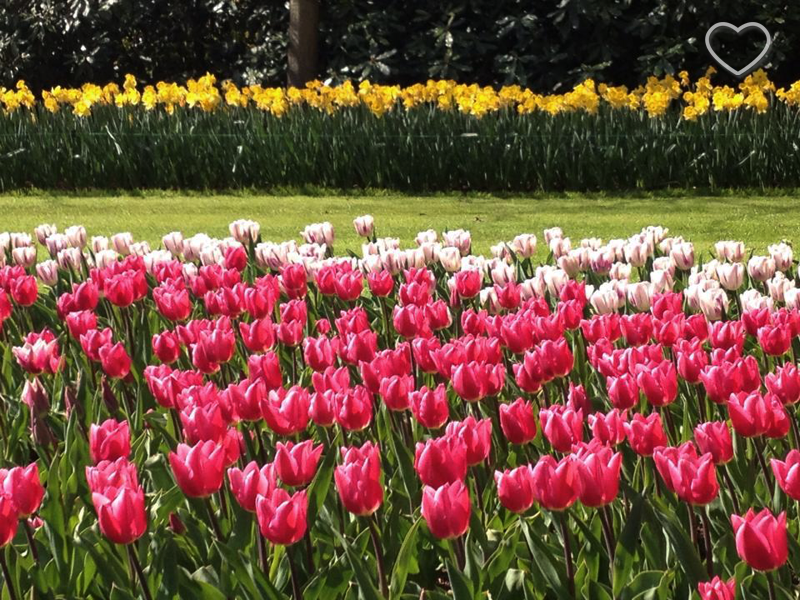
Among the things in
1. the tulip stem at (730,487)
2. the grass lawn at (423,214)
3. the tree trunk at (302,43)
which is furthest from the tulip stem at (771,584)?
the tree trunk at (302,43)

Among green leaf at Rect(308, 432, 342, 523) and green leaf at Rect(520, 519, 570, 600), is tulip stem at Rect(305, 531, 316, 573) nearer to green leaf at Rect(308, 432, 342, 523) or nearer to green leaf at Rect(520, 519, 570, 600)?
green leaf at Rect(308, 432, 342, 523)

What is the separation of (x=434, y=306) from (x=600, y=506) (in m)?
1.47

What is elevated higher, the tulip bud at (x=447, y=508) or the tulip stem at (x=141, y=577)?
the tulip bud at (x=447, y=508)

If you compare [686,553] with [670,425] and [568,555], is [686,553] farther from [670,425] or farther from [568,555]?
[670,425]

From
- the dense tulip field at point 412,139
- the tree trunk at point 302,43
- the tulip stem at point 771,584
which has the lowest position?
the tulip stem at point 771,584

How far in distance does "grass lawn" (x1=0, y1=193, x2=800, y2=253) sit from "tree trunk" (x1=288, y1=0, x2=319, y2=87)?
366 cm

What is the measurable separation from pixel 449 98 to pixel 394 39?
5.03 meters

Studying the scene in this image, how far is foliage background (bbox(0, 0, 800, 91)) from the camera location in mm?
14266

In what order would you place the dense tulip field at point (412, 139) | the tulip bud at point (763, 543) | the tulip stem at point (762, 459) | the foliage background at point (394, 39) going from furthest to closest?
the foliage background at point (394, 39) → the dense tulip field at point (412, 139) → the tulip stem at point (762, 459) → the tulip bud at point (763, 543)

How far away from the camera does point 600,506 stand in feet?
6.80

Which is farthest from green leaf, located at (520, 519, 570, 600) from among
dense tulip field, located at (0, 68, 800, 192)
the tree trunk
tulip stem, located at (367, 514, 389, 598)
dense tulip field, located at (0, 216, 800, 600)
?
the tree trunk

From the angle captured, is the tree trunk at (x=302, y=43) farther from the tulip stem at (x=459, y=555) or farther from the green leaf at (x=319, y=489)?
the tulip stem at (x=459, y=555)

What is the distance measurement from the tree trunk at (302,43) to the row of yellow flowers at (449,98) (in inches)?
93.8

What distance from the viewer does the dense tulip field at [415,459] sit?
2.04 m
